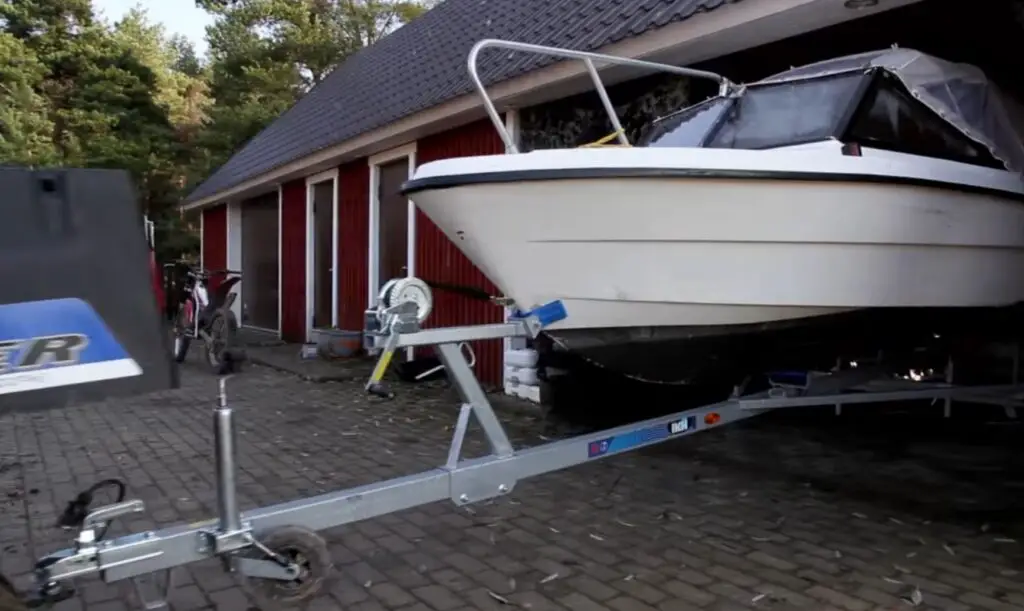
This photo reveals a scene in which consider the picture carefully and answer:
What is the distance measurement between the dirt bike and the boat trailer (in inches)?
253

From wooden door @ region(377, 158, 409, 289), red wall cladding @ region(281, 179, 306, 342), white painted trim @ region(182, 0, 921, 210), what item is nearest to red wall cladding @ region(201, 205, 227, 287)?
red wall cladding @ region(281, 179, 306, 342)

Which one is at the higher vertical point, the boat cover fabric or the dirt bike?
the boat cover fabric

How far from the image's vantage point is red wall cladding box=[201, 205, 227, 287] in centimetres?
1720

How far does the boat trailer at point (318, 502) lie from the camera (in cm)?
241

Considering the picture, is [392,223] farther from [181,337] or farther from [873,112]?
[873,112]

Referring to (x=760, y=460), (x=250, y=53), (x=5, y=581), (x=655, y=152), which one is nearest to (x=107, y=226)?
(x=5, y=581)

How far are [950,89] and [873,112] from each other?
92cm

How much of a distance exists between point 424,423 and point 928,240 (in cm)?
383

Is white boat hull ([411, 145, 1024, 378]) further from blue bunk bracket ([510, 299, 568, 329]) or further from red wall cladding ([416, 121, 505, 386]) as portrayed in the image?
red wall cladding ([416, 121, 505, 386])

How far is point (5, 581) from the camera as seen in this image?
Answer: 3.11 metres

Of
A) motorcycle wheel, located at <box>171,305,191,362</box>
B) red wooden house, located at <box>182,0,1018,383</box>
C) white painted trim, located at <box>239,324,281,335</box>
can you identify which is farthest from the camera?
white painted trim, located at <box>239,324,281,335</box>

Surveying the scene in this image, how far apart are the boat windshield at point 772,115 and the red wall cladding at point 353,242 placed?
641 cm

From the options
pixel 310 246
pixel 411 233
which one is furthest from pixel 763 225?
pixel 310 246

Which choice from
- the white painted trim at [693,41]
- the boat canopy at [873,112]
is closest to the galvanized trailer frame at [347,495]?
the boat canopy at [873,112]
